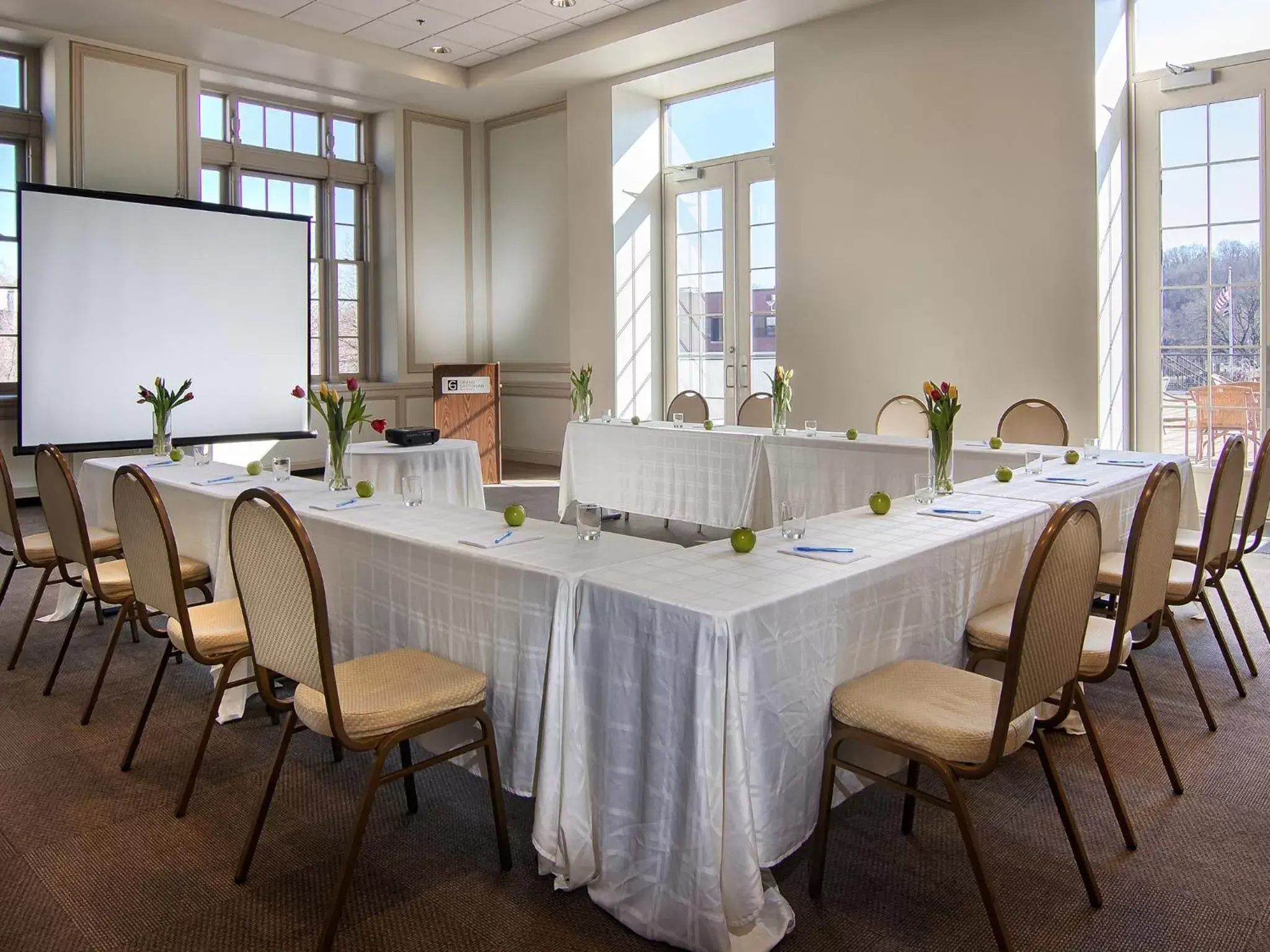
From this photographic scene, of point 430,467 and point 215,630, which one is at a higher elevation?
point 430,467

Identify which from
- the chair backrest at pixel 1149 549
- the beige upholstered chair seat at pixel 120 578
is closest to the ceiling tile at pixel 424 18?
the beige upholstered chair seat at pixel 120 578

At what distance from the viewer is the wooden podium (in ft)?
28.3

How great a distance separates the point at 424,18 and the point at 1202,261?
19.0 ft

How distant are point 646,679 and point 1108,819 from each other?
1374mm

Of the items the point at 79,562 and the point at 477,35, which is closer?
the point at 79,562

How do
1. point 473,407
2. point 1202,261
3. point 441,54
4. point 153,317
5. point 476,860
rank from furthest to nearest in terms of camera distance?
point 473,407, point 441,54, point 153,317, point 1202,261, point 476,860

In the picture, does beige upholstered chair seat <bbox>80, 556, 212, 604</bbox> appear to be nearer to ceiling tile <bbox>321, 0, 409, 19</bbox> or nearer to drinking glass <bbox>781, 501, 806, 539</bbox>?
drinking glass <bbox>781, 501, 806, 539</bbox>

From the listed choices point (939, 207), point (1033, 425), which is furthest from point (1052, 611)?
point (939, 207)

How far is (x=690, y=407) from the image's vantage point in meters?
7.02

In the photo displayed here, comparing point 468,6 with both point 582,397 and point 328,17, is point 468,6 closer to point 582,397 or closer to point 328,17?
point 328,17

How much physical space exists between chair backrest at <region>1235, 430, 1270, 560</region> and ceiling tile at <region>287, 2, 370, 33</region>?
22.6 ft

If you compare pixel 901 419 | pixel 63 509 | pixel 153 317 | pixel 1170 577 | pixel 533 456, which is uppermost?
pixel 153 317

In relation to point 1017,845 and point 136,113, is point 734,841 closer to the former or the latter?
point 1017,845

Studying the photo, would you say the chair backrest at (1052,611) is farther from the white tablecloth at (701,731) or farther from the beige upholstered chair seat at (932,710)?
the white tablecloth at (701,731)
